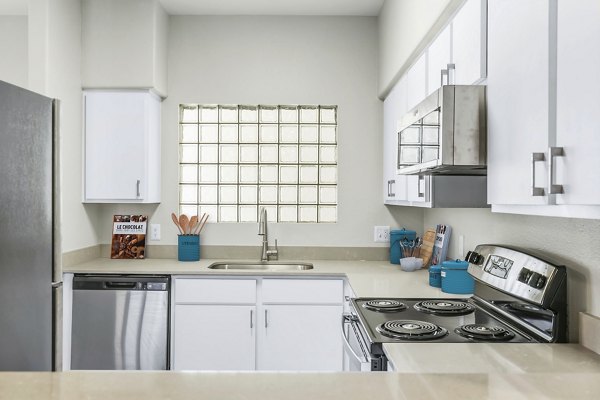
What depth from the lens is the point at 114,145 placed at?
3.27 m

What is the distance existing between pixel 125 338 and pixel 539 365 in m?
2.44

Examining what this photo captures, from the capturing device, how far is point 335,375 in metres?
0.99

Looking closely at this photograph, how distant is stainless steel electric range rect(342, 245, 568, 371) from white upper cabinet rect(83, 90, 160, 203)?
Answer: 188cm

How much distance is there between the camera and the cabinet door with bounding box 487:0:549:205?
116cm

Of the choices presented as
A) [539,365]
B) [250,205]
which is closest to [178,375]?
[539,365]

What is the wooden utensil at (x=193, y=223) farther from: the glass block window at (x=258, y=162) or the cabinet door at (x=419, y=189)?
the cabinet door at (x=419, y=189)

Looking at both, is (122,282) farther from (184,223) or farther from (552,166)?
(552,166)

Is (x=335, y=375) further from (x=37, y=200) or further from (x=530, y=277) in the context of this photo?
(x=37, y=200)

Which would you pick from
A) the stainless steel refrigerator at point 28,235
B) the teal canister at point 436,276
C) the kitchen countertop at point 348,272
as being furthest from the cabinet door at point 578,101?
the stainless steel refrigerator at point 28,235

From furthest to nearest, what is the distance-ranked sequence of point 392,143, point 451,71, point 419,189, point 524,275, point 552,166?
1. point 392,143
2. point 419,189
3. point 451,71
4. point 524,275
5. point 552,166

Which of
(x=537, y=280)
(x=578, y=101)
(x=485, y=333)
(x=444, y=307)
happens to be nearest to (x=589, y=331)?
(x=537, y=280)

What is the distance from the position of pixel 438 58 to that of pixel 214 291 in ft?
6.20

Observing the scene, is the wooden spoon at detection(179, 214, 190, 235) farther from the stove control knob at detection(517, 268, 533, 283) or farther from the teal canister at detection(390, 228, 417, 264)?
the stove control knob at detection(517, 268, 533, 283)

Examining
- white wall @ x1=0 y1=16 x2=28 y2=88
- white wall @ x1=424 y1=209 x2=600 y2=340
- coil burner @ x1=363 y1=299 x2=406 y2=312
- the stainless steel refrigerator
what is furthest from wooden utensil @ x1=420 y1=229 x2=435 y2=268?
white wall @ x1=0 y1=16 x2=28 y2=88
